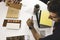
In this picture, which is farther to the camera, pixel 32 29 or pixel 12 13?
pixel 12 13

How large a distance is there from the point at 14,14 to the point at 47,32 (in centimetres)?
44

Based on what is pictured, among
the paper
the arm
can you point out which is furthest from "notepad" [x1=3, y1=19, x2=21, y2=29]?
the arm

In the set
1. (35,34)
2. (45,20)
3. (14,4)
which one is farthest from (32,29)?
(14,4)

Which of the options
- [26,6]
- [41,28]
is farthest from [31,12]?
[41,28]

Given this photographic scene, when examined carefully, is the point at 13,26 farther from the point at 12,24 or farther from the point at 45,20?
the point at 45,20

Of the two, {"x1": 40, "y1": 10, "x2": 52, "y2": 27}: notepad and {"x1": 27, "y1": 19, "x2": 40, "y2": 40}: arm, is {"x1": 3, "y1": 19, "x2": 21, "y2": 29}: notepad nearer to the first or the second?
{"x1": 27, "y1": 19, "x2": 40, "y2": 40}: arm

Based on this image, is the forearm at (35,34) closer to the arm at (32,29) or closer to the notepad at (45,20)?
the arm at (32,29)

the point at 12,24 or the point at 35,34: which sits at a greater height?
the point at 12,24

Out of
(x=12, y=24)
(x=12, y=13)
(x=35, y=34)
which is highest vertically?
(x=12, y=13)

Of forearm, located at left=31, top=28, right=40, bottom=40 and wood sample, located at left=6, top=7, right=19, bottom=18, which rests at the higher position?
wood sample, located at left=6, top=7, right=19, bottom=18

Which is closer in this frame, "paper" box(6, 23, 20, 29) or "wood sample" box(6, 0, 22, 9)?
"paper" box(6, 23, 20, 29)

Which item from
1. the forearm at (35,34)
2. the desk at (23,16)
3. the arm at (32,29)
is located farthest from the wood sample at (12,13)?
the forearm at (35,34)

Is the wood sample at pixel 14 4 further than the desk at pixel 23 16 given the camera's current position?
Yes

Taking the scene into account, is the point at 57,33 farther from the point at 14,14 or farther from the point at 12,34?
the point at 14,14
